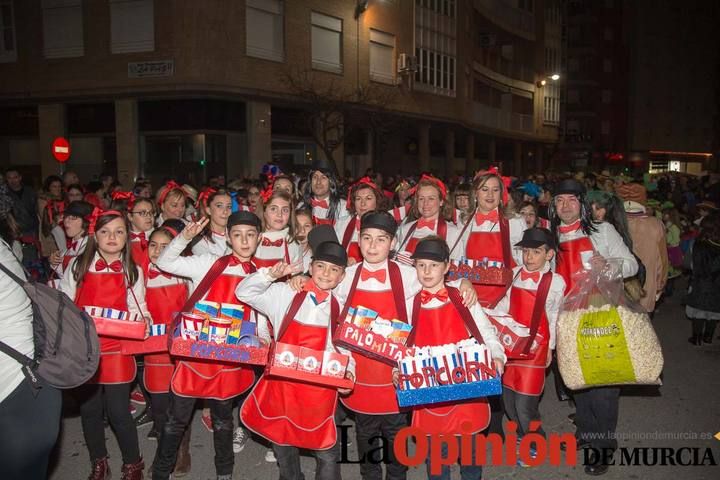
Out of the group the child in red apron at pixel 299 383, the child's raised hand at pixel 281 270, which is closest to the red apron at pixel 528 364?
the child in red apron at pixel 299 383

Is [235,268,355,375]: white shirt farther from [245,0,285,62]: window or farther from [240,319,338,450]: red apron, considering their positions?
[245,0,285,62]: window

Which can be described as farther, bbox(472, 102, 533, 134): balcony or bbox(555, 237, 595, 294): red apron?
bbox(472, 102, 533, 134): balcony

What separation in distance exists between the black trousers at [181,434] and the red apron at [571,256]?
9.77 ft

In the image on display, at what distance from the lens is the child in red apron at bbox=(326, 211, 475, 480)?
3.86 metres

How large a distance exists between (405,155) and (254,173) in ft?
40.3

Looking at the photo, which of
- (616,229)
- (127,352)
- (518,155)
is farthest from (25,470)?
(518,155)

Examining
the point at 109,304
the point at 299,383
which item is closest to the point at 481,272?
the point at 299,383

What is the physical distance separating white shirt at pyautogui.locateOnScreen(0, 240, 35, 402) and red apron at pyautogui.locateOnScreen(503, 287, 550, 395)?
3.28 m

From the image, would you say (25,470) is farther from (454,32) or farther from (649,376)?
(454,32)

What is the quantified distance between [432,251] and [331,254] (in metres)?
0.64

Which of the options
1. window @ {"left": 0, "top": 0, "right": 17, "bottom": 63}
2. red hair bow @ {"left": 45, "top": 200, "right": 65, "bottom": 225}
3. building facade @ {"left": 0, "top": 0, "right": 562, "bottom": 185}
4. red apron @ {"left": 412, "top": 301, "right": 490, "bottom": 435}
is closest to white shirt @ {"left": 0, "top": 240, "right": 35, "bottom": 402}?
red apron @ {"left": 412, "top": 301, "right": 490, "bottom": 435}

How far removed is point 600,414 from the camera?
14.5ft

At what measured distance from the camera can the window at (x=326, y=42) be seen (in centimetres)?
2267

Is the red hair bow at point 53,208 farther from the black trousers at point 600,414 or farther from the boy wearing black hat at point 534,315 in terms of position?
the black trousers at point 600,414
